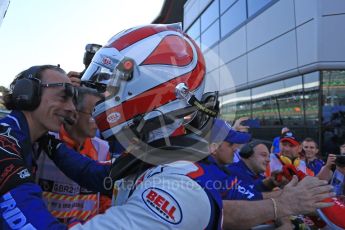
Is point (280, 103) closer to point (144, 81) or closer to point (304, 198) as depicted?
point (304, 198)

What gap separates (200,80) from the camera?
57.7 inches

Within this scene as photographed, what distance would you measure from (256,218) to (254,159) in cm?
244

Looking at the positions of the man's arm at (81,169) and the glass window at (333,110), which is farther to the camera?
the glass window at (333,110)

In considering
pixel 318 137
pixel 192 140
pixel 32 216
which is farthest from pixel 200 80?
pixel 318 137

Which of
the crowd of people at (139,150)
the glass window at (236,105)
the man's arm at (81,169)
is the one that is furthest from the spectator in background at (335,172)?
the glass window at (236,105)

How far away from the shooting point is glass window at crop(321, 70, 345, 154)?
23.1 feet

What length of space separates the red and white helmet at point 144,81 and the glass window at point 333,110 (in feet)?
21.9

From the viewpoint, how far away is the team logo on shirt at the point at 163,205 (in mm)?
934

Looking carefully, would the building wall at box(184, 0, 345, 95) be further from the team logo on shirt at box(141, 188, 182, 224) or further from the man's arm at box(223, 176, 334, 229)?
the team logo on shirt at box(141, 188, 182, 224)

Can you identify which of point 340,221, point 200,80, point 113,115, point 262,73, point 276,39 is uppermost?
point 276,39

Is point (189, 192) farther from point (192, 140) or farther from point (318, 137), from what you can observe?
point (318, 137)

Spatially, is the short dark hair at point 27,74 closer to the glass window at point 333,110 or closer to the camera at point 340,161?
the camera at point 340,161

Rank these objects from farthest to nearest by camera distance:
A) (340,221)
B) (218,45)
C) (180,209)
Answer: (218,45) < (340,221) < (180,209)

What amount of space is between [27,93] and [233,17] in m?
11.1
